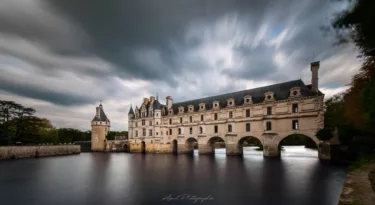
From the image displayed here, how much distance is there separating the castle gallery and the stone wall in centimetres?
624

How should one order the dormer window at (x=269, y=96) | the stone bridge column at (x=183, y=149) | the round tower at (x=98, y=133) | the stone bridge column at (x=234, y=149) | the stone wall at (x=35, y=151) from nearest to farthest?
the dormer window at (x=269, y=96)
the stone bridge column at (x=234, y=149)
the stone wall at (x=35, y=151)
the stone bridge column at (x=183, y=149)
the round tower at (x=98, y=133)

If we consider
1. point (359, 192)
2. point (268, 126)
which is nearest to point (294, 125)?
point (268, 126)

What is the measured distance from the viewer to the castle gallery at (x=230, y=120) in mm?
25234

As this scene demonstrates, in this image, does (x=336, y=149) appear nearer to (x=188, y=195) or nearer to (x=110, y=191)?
(x=188, y=195)

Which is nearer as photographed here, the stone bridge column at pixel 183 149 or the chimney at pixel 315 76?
the chimney at pixel 315 76

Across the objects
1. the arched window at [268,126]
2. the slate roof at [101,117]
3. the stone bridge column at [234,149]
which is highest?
the slate roof at [101,117]

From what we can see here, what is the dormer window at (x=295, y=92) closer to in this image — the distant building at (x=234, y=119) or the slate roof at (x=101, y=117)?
the distant building at (x=234, y=119)

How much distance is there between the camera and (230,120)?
31.9 metres

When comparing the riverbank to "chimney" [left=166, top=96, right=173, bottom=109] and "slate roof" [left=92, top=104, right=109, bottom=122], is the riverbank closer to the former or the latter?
"chimney" [left=166, top=96, right=173, bottom=109]

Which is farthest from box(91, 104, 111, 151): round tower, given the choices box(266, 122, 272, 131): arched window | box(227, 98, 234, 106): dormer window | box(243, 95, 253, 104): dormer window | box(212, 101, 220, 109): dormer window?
box(266, 122, 272, 131): arched window

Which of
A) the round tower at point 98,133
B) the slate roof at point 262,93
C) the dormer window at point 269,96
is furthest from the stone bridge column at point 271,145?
the round tower at point 98,133

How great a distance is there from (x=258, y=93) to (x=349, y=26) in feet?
86.0

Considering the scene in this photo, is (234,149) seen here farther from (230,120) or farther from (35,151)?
(35,151)

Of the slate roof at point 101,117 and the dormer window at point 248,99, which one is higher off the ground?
the dormer window at point 248,99
